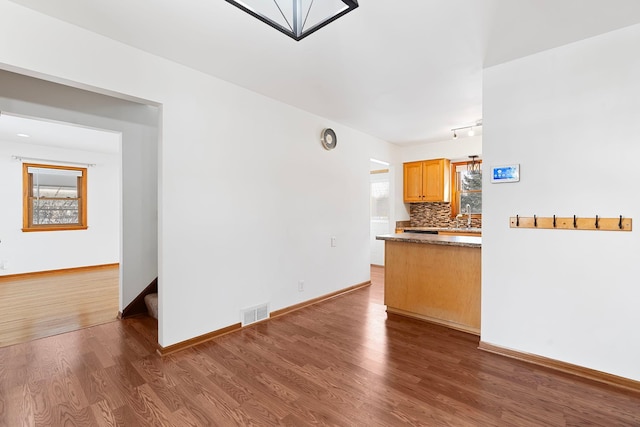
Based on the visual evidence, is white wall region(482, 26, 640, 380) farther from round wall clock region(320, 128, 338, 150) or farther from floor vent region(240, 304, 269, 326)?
floor vent region(240, 304, 269, 326)

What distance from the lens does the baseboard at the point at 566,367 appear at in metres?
2.04

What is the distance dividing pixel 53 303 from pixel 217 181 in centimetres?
318

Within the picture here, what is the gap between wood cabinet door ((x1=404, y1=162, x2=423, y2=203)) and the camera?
5613mm

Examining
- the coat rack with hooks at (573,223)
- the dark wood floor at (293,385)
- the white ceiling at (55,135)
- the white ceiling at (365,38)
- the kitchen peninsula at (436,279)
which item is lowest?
the dark wood floor at (293,385)

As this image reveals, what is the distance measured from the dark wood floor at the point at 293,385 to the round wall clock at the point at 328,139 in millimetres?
2525

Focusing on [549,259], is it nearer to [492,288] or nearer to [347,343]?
[492,288]

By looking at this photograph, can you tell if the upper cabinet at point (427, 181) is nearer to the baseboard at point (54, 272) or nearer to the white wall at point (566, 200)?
the white wall at point (566, 200)

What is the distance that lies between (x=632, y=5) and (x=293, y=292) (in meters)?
3.84

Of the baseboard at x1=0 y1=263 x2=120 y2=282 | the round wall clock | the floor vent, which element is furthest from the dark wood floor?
the baseboard at x1=0 y1=263 x2=120 y2=282

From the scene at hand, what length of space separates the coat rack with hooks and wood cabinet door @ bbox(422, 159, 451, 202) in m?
2.91

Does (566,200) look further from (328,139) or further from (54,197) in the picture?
(54,197)

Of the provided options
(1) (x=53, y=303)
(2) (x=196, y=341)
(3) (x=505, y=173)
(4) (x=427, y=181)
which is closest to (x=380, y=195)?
(4) (x=427, y=181)

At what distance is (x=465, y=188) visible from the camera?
5.54 meters

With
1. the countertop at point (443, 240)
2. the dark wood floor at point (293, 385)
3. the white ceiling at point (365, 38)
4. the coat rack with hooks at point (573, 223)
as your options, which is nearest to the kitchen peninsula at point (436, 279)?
the countertop at point (443, 240)
